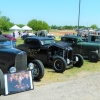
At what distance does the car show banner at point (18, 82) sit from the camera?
6641mm

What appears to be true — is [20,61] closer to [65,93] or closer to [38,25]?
[65,93]

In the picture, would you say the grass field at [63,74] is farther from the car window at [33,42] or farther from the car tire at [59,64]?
the car window at [33,42]

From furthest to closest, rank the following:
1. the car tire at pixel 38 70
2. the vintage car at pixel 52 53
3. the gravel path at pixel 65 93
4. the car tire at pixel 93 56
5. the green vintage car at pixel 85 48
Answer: the green vintage car at pixel 85 48, the car tire at pixel 93 56, the vintage car at pixel 52 53, the car tire at pixel 38 70, the gravel path at pixel 65 93

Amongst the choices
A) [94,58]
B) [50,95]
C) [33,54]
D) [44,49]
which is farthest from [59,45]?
[50,95]

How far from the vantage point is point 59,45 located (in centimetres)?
1171

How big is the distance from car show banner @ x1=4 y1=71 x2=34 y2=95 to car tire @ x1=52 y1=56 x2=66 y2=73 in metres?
3.64

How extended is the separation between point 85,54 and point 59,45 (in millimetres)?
4485

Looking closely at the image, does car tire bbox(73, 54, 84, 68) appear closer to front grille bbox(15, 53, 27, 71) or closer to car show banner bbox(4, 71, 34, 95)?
front grille bbox(15, 53, 27, 71)

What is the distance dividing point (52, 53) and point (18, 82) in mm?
5216

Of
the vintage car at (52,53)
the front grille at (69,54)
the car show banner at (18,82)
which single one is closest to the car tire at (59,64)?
the vintage car at (52,53)

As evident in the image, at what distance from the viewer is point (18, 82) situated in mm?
6887

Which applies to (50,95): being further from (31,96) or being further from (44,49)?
(44,49)

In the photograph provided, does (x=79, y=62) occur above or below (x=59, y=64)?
below

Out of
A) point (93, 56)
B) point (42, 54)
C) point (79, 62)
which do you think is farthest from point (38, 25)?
point (42, 54)
